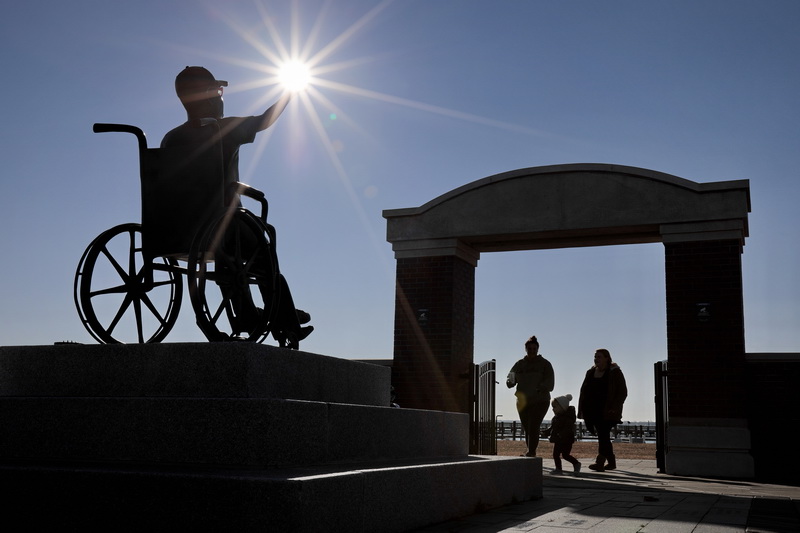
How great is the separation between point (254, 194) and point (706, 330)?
26.1ft

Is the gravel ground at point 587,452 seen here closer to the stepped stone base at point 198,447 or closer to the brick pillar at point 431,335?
the brick pillar at point 431,335

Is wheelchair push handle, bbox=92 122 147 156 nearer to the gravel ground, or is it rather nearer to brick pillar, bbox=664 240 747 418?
brick pillar, bbox=664 240 747 418

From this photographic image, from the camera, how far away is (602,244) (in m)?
12.7

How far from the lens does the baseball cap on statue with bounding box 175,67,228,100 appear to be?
16.9 feet

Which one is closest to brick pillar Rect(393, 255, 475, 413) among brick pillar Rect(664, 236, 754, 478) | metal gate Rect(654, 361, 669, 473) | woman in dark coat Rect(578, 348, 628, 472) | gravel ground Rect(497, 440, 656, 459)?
woman in dark coat Rect(578, 348, 628, 472)

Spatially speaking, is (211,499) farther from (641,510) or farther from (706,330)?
(706,330)

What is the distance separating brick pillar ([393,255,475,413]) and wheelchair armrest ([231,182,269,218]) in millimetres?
7643

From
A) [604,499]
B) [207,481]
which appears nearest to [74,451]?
[207,481]

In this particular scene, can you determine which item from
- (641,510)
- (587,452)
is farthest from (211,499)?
(587,452)

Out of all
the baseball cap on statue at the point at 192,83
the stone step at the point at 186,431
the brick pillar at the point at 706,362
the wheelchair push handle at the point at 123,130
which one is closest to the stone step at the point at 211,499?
the stone step at the point at 186,431

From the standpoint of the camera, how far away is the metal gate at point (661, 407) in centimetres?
1123

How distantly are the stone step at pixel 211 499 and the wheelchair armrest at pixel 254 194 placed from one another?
1.90 meters

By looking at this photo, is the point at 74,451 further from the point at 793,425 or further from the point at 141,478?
the point at 793,425

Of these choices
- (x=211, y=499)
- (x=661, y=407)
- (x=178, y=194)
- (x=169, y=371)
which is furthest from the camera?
(x=661, y=407)
